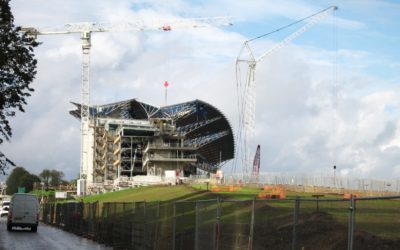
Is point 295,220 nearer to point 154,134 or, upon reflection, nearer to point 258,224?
point 258,224

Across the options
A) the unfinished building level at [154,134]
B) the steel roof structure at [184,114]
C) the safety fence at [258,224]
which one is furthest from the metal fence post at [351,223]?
the steel roof structure at [184,114]

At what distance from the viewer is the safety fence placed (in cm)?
982

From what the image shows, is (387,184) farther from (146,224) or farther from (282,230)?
(282,230)

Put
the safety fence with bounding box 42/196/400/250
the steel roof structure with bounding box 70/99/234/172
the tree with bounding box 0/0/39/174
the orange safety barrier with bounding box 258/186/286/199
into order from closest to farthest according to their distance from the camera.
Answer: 1. the safety fence with bounding box 42/196/400/250
2. the tree with bounding box 0/0/39/174
3. the orange safety barrier with bounding box 258/186/286/199
4. the steel roof structure with bounding box 70/99/234/172

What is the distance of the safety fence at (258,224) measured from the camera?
9.82m

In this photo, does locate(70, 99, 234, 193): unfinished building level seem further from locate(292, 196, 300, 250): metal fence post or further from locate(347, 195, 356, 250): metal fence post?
locate(347, 195, 356, 250): metal fence post

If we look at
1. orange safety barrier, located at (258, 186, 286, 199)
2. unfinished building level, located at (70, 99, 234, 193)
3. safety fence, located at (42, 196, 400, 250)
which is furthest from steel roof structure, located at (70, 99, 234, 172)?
safety fence, located at (42, 196, 400, 250)

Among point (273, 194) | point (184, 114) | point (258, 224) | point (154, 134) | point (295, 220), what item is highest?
point (184, 114)

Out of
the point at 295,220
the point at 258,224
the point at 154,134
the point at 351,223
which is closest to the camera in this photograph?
the point at 351,223

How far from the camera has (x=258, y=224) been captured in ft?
Result: 47.9

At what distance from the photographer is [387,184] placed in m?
79.8

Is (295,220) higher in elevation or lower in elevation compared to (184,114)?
lower

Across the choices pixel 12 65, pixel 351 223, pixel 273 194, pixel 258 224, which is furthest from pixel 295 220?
pixel 273 194

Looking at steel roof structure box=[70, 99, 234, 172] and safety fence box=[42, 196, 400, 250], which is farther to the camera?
steel roof structure box=[70, 99, 234, 172]
